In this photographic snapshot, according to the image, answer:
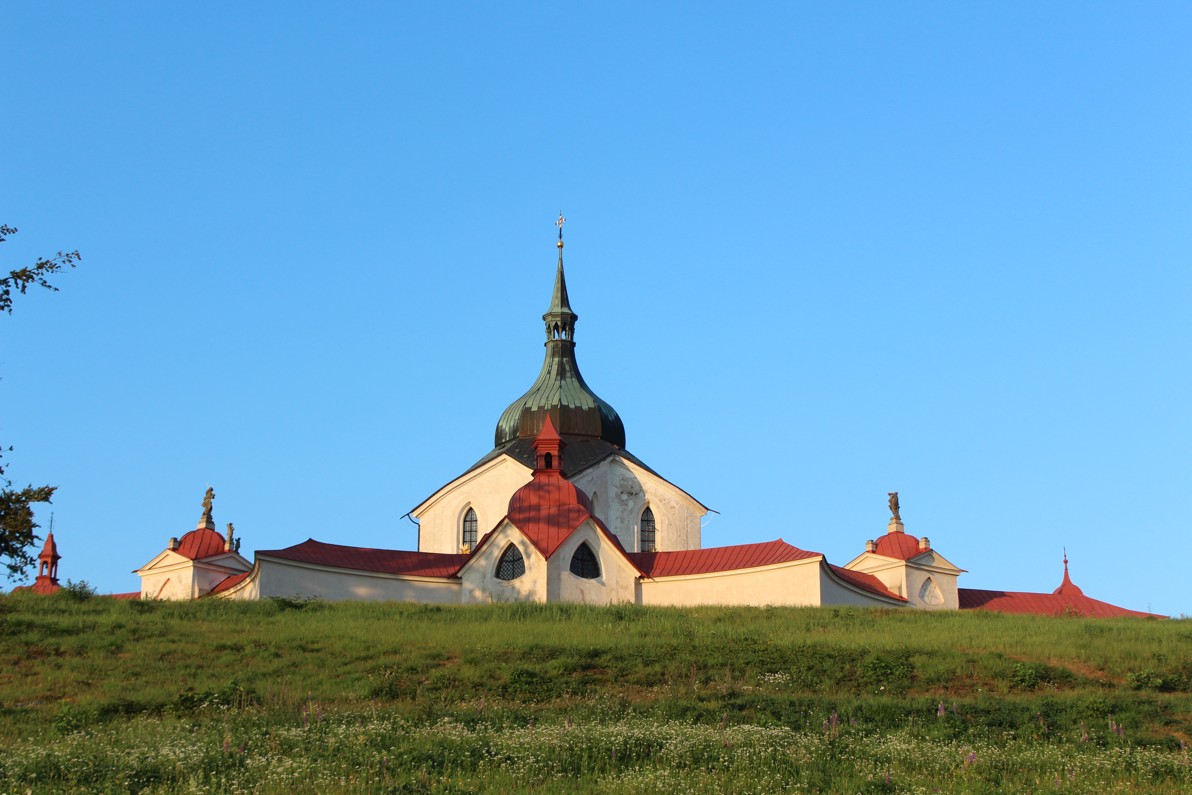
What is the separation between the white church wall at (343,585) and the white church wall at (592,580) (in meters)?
2.89

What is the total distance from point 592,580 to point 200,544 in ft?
47.9

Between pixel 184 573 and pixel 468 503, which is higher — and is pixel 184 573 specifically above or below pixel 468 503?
below

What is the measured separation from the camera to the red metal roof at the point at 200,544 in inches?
1694

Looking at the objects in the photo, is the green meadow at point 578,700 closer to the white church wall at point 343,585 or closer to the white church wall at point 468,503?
the white church wall at point 343,585

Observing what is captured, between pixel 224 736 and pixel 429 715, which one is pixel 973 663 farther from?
pixel 224 736

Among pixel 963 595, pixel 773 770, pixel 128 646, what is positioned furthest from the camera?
pixel 963 595

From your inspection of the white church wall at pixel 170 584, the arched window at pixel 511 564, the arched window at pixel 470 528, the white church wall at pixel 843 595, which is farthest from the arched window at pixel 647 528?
the white church wall at pixel 170 584

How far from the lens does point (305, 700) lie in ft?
61.4

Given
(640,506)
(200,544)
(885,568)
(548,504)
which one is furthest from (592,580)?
(200,544)

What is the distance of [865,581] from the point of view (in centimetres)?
3862

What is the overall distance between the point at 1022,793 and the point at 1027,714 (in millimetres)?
5182

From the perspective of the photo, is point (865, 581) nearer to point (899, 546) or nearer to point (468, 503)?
point (899, 546)

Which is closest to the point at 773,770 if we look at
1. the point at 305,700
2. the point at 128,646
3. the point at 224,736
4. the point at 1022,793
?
the point at 1022,793

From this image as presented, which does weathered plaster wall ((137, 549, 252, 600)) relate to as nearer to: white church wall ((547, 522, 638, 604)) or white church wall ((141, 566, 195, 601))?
white church wall ((141, 566, 195, 601))
